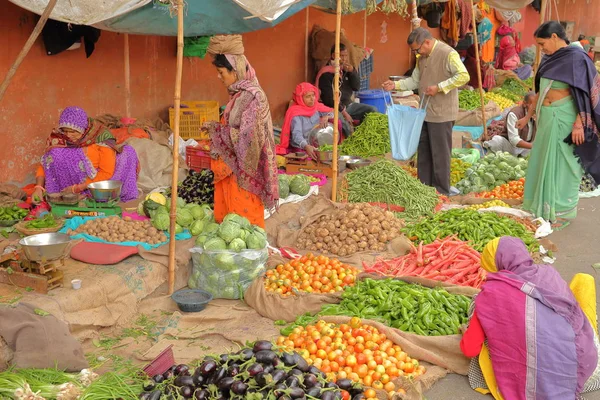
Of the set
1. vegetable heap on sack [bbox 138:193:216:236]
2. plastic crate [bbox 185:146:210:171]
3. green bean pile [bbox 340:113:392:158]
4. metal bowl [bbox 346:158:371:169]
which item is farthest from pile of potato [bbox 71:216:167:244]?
green bean pile [bbox 340:113:392:158]

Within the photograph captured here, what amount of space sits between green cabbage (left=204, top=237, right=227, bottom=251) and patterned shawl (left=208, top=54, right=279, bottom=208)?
0.61 m

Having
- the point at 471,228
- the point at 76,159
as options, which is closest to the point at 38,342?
the point at 76,159

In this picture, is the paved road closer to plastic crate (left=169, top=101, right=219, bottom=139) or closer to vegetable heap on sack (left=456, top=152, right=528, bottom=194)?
vegetable heap on sack (left=456, top=152, right=528, bottom=194)

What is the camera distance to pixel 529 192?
7.42 m

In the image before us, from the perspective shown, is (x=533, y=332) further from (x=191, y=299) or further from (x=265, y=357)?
(x=191, y=299)

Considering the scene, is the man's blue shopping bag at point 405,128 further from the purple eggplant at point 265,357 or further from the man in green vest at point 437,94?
the purple eggplant at point 265,357

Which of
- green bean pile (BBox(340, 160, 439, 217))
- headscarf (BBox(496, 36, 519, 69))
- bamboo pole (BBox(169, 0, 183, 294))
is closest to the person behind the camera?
bamboo pole (BBox(169, 0, 183, 294))

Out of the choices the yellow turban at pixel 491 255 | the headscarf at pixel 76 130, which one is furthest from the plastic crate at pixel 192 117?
the yellow turban at pixel 491 255

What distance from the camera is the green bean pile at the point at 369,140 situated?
9199 millimetres

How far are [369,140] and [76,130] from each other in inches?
178

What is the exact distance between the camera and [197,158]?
23.8 ft

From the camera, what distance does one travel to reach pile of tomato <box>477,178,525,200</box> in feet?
26.6

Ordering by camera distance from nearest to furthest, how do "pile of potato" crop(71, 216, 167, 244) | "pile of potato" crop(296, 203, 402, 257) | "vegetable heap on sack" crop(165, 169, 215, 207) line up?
"pile of potato" crop(71, 216, 167, 244)
"pile of potato" crop(296, 203, 402, 257)
"vegetable heap on sack" crop(165, 169, 215, 207)

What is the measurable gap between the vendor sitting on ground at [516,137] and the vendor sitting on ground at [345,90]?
203 cm
